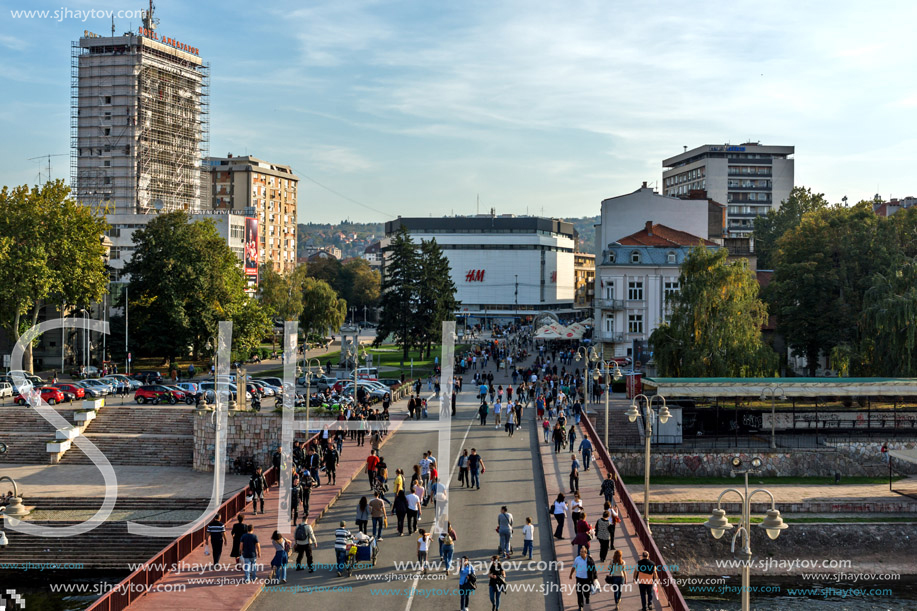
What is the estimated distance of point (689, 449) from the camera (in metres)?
43.3

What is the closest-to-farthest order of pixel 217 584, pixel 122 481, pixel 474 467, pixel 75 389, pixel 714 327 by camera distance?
pixel 217 584
pixel 474 467
pixel 122 481
pixel 75 389
pixel 714 327

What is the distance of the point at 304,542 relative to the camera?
2045 centimetres

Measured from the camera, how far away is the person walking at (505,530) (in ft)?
68.9

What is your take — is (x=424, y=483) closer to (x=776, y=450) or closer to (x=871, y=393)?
(x=776, y=450)

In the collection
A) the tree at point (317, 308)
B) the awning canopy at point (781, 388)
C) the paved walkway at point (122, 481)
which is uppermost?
the tree at point (317, 308)

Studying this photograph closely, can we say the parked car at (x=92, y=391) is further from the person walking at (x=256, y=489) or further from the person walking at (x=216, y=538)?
the person walking at (x=216, y=538)

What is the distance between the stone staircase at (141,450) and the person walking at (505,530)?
24452 mm

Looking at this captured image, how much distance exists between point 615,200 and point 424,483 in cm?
6340

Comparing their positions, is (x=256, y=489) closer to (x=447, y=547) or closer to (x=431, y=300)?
(x=447, y=547)

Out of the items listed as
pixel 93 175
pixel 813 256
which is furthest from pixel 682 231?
pixel 93 175

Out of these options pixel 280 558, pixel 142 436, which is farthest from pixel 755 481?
pixel 142 436

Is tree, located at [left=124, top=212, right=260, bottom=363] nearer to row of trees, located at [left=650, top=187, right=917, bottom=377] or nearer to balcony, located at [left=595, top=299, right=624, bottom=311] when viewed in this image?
balcony, located at [left=595, top=299, right=624, bottom=311]

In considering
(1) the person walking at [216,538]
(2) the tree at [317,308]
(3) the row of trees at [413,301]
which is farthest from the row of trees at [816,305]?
(2) the tree at [317,308]

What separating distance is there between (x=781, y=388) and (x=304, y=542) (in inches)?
1195
